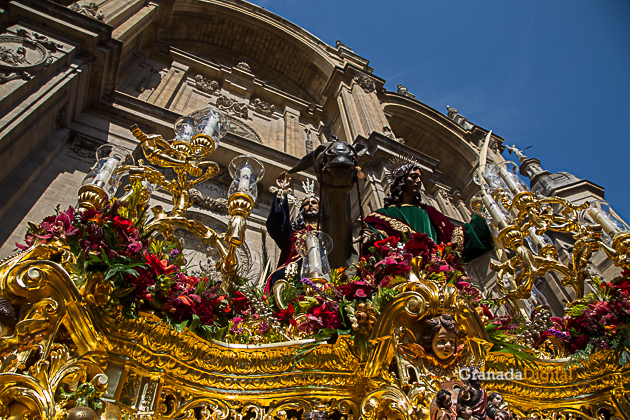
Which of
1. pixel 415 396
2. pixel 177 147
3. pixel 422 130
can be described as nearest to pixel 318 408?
pixel 415 396

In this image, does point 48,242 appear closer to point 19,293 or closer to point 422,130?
point 19,293

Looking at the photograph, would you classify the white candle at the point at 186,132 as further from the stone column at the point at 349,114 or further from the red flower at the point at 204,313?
the stone column at the point at 349,114

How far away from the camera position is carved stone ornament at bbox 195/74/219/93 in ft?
42.2

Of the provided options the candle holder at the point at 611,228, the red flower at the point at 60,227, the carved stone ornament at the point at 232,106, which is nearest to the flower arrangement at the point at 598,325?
the candle holder at the point at 611,228

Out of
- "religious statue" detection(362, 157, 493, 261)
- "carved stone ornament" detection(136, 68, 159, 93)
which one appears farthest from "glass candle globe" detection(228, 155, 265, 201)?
"carved stone ornament" detection(136, 68, 159, 93)

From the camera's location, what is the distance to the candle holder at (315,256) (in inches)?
130

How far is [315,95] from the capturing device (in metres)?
16.6

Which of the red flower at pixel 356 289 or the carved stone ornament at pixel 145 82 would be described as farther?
the carved stone ornament at pixel 145 82

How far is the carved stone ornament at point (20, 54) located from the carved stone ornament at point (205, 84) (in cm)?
653

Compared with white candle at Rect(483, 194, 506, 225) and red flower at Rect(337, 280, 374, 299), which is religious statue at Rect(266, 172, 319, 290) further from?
red flower at Rect(337, 280, 374, 299)

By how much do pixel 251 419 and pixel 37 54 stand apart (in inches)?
277

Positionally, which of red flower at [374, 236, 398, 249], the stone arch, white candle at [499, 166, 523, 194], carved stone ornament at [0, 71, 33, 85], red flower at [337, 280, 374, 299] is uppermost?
the stone arch

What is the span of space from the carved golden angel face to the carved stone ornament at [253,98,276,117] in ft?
39.7

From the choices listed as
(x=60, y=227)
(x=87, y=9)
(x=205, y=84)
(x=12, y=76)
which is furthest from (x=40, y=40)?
(x=205, y=84)
